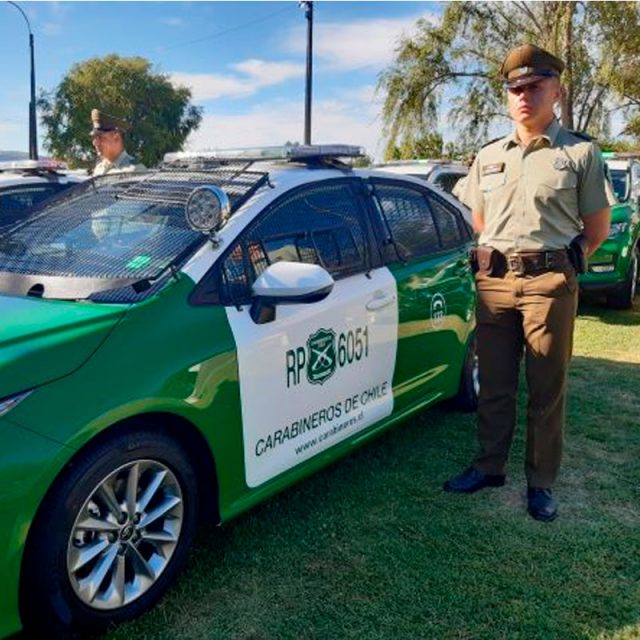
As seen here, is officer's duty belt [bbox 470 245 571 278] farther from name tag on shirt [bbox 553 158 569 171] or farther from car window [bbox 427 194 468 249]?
car window [bbox 427 194 468 249]

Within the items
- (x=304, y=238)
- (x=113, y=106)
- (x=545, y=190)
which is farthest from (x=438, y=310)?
(x=113, y=106)

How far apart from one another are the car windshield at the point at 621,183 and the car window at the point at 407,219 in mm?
5383

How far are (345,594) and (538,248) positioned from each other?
65.1 inches

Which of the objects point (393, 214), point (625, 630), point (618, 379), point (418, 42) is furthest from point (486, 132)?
point (625, 630)

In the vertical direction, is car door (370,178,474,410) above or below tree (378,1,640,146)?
below

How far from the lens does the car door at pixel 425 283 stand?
12.1ft

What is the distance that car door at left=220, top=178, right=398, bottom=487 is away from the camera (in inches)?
109

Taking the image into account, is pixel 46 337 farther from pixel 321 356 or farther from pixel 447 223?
pixel 447 223

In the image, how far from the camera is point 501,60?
19359 millimetres

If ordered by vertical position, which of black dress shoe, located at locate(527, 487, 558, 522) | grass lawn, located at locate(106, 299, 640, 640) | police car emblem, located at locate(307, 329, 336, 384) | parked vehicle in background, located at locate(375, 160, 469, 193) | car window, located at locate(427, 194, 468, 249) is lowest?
grass lawn, located at locate(106, 299, 640, 640)

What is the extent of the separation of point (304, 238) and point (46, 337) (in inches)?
49.8

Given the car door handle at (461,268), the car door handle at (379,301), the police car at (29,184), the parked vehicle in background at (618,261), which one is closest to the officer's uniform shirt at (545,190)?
the car door handle at (379,301)

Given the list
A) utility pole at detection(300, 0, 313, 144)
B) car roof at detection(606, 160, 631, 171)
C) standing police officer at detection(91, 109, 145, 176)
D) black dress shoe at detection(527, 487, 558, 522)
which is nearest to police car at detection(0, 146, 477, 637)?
black dress shoe at detection(527, 487, 558, 522)

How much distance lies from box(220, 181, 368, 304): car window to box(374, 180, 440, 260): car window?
26 centimetres
